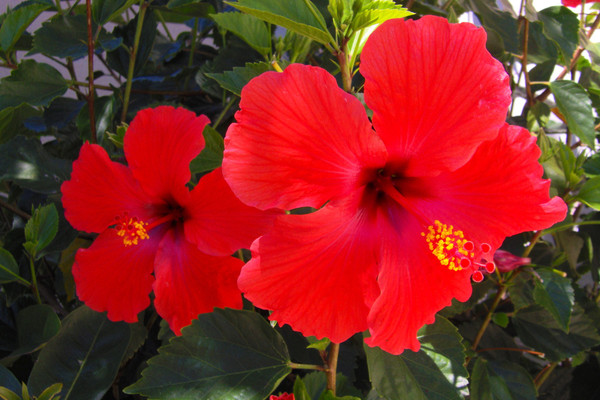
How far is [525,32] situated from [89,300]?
2.83ft

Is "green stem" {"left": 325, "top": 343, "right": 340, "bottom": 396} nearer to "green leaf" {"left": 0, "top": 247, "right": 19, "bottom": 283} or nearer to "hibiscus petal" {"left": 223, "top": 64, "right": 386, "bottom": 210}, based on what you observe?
"hibiscus petal" {"left": 223, "top": 64, "right": 386, "bottom": 210}

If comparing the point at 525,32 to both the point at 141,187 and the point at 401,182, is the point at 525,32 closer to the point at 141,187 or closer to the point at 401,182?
the point at 401,182

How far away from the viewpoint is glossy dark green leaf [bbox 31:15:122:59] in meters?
0.87

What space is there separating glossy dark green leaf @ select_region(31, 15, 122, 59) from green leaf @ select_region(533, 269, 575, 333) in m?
0.82

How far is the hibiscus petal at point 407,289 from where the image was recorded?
1.59ft

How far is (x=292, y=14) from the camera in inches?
21.3

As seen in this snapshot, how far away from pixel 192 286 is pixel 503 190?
0.38 metres

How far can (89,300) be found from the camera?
0.64m

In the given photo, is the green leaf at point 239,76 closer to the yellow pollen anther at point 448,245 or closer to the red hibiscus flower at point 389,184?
the red hibiscus flower at point 389,184

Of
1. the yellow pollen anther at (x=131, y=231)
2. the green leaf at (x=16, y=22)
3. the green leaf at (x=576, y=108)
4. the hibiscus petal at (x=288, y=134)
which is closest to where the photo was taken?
the hibiscus petal at (x=288, y=134)

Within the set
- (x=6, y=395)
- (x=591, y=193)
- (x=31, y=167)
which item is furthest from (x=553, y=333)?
(x=31, y=167)

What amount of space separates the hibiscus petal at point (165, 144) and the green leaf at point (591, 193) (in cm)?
56

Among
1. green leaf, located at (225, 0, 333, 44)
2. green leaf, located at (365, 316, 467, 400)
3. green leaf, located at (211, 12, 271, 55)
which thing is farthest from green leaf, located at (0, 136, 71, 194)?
green leaf, located at (365, 316, 467, 400)

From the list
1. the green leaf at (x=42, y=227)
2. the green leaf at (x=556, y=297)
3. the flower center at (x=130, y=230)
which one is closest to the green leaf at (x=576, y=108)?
the green leaf at (x=556, y=297)
